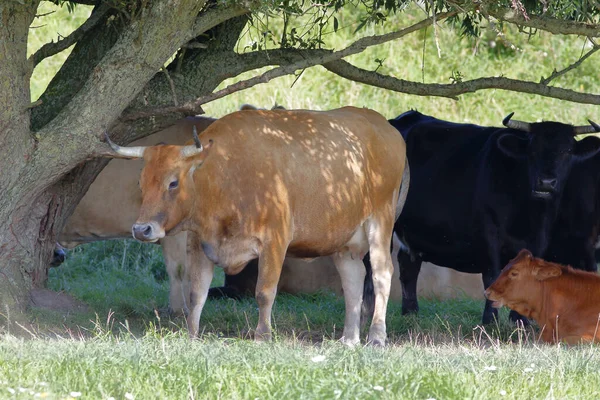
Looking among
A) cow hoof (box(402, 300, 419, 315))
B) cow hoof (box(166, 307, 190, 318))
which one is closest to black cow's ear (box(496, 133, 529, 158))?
cow hoof (box(402, 300, 419, 315))

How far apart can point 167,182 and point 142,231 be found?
1.65 ft

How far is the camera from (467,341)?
9.88m

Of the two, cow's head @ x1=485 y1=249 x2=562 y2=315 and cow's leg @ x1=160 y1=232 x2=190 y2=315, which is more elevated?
cow's head @ x1=485 y1=249 x2=562 y2=315

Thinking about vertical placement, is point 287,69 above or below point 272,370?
above

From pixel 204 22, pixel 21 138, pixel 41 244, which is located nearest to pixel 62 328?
pixel 41 244

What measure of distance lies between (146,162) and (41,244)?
1693 millimetres

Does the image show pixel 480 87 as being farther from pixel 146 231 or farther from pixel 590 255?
pixel 146 231

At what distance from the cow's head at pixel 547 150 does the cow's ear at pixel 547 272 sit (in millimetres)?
1005

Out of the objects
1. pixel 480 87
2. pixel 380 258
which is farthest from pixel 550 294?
pixel 480 87

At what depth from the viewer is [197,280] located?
9.09m

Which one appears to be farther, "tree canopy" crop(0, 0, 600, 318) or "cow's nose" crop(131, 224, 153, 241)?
"tree canopy" crop(0, 0, 600, 318)

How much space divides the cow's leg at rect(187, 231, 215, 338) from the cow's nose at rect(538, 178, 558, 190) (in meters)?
3.46

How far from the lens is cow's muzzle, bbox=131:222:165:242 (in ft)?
27.0

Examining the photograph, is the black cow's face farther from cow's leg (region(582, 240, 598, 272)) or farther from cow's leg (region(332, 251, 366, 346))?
cow's leg (region(332, 251, 366, 346))
